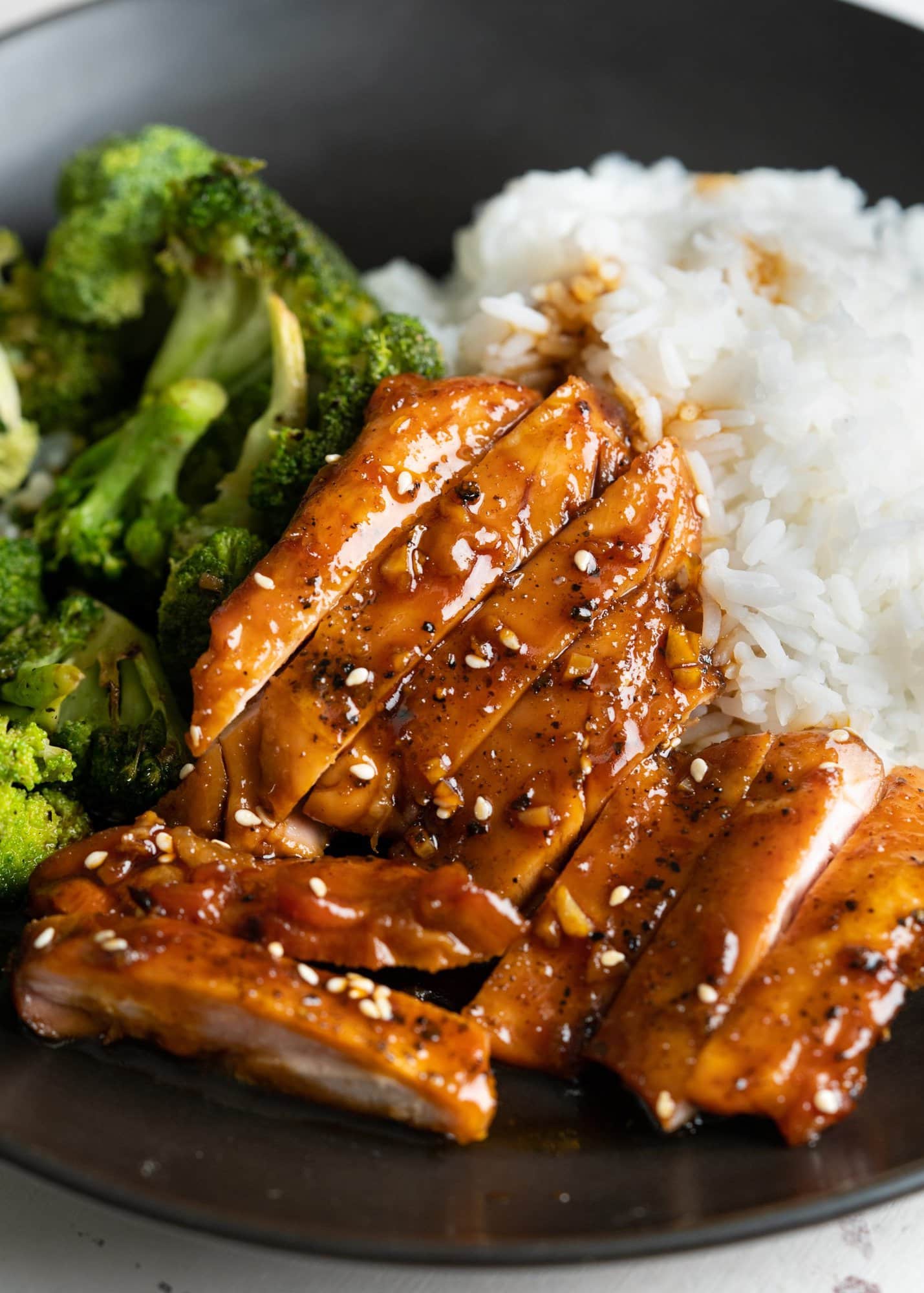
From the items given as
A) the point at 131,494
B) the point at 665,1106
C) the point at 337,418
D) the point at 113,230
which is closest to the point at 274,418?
the point at 337,418

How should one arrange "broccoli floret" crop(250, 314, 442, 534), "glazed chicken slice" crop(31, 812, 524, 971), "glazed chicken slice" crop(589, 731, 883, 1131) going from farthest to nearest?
"broccoli floret" crop(250, 314, 442, 534) < "glazed chicken slice" crop(31, 812, 524, 971) < "glazed chicken slice" crop(589, 731, 883, 1131)

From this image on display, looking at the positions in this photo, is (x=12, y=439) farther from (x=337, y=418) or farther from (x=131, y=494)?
(x=337, y=418)

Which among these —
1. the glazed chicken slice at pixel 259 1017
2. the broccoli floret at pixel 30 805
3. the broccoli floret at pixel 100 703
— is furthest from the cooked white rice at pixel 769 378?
the broccoli floret at pixel 30 805

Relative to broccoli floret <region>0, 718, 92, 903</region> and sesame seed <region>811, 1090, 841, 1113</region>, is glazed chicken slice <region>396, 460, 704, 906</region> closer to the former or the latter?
sesame seed <region>811, 1090, 841, 1113</region>

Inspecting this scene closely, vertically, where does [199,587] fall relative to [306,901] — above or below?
above

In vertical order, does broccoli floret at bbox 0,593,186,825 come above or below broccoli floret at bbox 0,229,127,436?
below

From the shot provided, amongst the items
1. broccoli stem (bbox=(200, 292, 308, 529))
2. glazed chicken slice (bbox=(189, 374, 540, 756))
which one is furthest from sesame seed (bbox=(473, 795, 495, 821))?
broccoli stem (bbox=(200, 292, 308, 529))

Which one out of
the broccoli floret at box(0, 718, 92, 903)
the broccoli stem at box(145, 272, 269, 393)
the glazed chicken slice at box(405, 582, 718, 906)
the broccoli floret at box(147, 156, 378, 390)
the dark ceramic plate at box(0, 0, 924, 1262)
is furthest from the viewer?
the dark ceramic plate at box(0, 0, 924, 1262)
